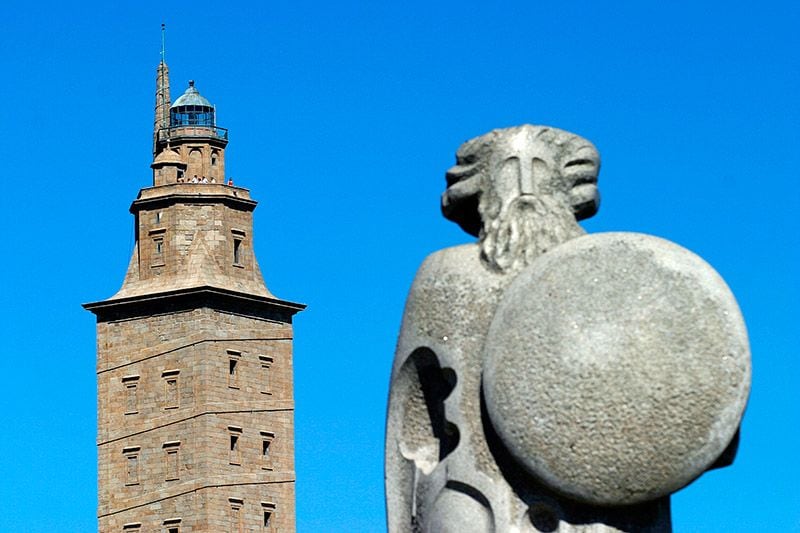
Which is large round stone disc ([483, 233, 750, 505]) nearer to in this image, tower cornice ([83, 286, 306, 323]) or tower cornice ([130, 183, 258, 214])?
tower cornice ([83, 286, 306, 323])

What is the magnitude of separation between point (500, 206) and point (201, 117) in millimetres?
70881

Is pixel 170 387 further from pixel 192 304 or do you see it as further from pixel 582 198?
pixel 582 198

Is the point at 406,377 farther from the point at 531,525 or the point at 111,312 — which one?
the point at 111,312

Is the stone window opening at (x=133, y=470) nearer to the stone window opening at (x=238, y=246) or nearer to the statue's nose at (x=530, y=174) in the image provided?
the stone window opening at (x=238, y=246)

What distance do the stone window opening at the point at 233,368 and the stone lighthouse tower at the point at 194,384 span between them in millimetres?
28

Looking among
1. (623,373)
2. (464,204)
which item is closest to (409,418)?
(464,204)

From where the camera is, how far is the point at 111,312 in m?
77.3

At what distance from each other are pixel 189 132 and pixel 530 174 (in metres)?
69.8

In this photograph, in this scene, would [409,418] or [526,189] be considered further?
[409,418]

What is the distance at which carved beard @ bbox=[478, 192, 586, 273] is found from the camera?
Result: 389 inches

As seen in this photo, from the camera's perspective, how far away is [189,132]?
79375mm

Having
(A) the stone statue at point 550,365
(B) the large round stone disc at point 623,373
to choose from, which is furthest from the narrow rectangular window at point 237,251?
(B) the large round stone disc at point 623,373

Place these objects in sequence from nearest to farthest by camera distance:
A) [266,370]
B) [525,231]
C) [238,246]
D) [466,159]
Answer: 1. [525,231]
2. [466,159]
3. [266,370]
4. [238,246]

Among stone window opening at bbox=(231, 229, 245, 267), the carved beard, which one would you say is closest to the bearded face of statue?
the carved beard
